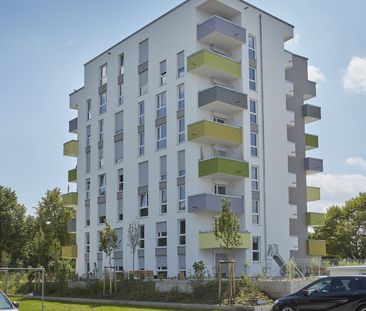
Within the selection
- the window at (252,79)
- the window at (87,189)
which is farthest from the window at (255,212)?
the window at (87,189)

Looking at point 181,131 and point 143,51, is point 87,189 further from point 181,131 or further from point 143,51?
point 181,131

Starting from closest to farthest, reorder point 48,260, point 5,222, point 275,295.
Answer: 1. point 275,295
2. point 48,260
3. point 5,222

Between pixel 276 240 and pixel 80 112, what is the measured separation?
22.2 meters

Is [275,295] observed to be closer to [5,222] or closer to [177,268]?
[177,268]

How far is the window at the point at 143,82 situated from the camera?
4615cm

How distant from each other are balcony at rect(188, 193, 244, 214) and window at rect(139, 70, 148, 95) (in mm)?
10732

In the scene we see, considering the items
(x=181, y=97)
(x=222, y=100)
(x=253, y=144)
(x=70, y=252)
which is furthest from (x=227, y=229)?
(x=70, y=252)

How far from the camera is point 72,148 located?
54.5 m

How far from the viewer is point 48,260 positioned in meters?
54.2

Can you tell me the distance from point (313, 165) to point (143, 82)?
1513 centimetres

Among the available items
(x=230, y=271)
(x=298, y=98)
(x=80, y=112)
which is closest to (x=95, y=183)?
(x=80, y=112)

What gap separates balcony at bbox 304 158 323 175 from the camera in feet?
158

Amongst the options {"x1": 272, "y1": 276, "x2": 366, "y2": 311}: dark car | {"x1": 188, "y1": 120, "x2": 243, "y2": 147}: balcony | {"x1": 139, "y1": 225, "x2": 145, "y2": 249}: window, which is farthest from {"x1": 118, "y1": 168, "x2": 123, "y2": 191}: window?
{"x1": 272, "y1": 276, "x2": 366, "y2": 311}: dark car

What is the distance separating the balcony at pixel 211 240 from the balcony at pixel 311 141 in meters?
13.2
